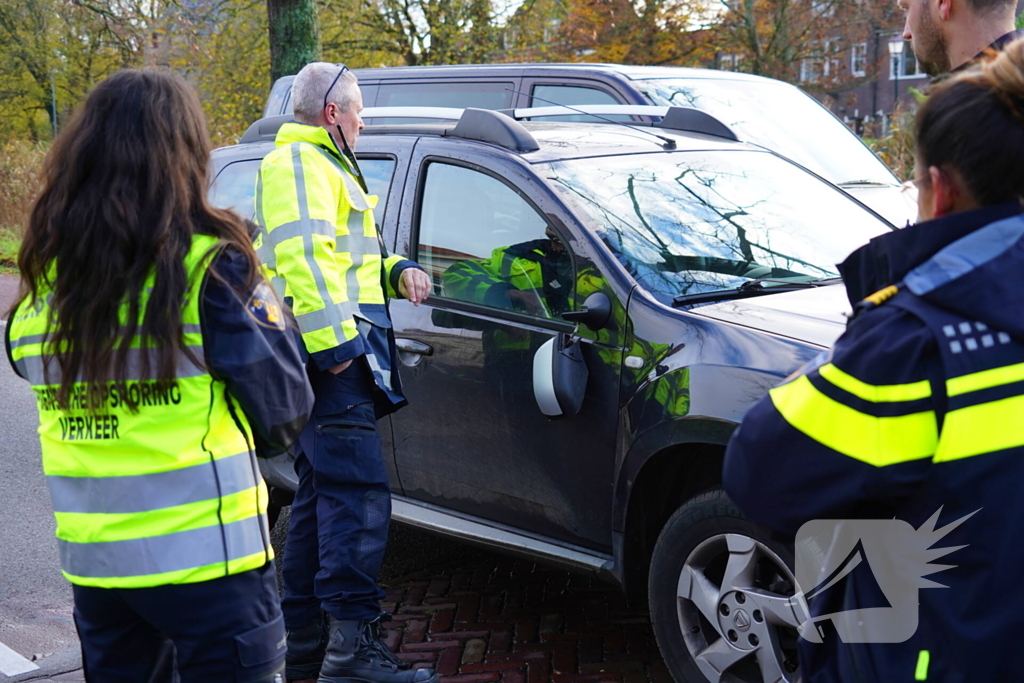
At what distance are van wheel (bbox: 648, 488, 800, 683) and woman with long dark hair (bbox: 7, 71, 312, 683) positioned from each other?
1.42 metres

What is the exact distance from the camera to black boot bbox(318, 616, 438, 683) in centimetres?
355

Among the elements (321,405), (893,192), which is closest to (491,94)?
(893,192)

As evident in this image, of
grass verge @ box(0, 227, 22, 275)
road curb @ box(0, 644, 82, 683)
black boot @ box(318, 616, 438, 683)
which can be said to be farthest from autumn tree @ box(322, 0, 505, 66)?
black boot @ box(318, 616, 438, 683)

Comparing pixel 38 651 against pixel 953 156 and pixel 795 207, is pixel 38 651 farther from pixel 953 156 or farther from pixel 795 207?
pixel 953 156

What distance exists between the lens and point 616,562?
3.49 meters

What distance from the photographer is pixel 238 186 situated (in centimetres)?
496

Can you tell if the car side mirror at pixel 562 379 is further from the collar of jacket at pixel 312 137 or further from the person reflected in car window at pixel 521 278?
the collar of jacket at pixel 312 137

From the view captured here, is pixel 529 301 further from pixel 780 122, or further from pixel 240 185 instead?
pixel 780 122

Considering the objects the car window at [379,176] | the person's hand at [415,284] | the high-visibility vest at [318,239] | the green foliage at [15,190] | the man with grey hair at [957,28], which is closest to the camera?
the man with grey hair at [957,28]

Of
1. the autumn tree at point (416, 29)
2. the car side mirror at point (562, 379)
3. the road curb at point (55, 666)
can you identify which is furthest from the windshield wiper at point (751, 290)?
the autumn tree at point (416, 29)

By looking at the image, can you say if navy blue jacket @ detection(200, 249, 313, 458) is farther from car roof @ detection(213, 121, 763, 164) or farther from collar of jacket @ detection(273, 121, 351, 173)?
car roof @ detection(213, 121, 763, 164)

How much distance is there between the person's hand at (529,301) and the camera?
374 cm

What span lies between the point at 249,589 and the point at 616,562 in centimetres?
159

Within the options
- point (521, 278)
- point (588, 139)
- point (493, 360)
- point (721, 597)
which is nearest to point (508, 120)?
point (588, 139)
